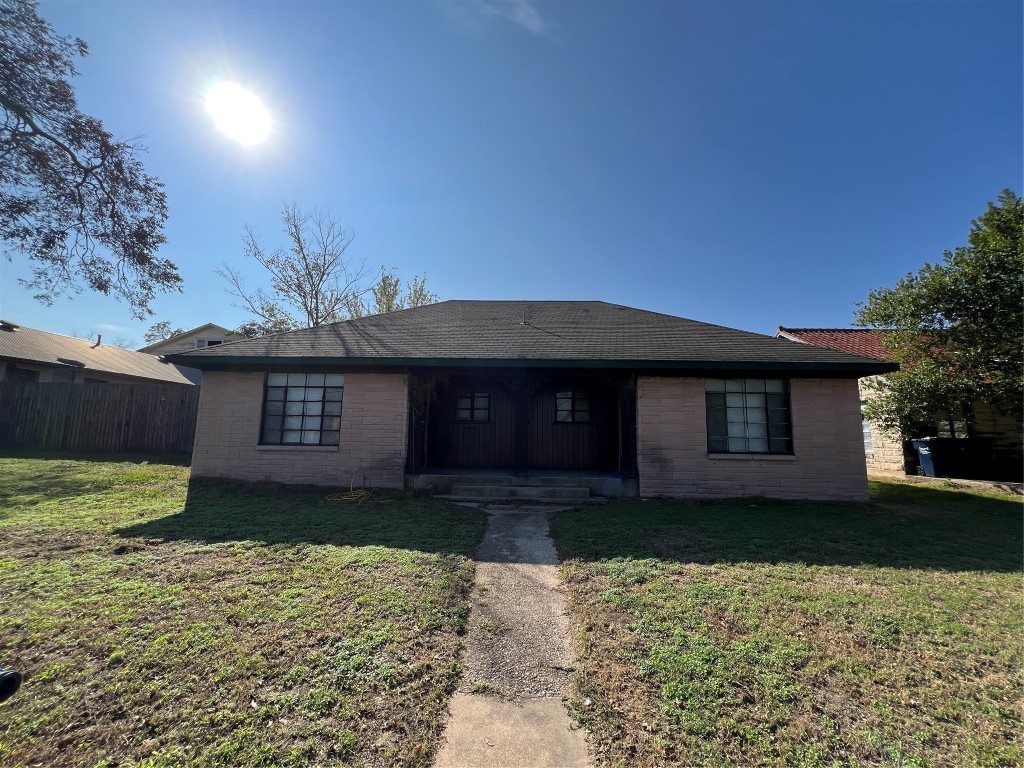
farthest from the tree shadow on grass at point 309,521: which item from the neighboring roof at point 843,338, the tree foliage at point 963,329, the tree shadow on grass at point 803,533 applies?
the neighboring roof at point 843,338

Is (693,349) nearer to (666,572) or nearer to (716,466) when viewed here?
(716,466)

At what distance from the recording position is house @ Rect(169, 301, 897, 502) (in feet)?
26.8

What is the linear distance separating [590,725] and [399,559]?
2.82 meters

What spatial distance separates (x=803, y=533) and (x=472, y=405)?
7.11m

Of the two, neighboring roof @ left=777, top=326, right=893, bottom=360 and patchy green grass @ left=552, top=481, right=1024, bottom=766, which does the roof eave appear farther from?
neighboring roof @ left=777, top=326, right=893, bottom=360

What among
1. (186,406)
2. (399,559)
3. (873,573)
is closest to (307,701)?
(399,559)

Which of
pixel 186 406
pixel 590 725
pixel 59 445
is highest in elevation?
pixel 186 406

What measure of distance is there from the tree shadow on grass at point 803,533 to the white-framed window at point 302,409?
5.09 m

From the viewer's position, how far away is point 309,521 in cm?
609

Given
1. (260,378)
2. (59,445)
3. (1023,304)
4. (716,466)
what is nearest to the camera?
(716,466)

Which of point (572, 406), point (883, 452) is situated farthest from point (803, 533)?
point (883, 452)

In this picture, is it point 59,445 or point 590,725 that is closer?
point 590,725

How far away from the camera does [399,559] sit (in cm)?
455

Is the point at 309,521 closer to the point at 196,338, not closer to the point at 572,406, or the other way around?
the point at 572,406
